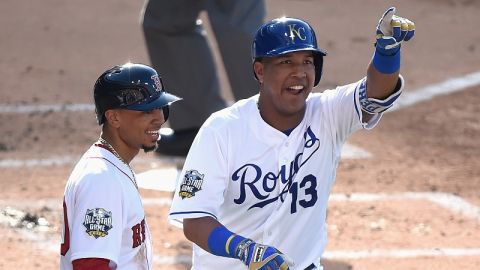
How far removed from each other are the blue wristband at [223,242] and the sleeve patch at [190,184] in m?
0.22

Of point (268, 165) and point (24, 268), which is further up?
point (268, 165)

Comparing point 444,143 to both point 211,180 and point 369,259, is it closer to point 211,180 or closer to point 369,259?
point 369,259

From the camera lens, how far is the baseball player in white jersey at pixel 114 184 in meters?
3.73

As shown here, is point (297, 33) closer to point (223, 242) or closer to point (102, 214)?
point (223, 242)

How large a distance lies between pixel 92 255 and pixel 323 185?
139cm

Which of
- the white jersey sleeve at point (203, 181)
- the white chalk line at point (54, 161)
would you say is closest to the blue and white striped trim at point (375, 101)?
the white jersey sleeve at point (203, 181)

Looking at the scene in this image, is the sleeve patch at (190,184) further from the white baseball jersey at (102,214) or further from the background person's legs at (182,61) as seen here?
the background person's legs at (182,61)

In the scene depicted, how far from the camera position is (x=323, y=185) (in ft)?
15.7

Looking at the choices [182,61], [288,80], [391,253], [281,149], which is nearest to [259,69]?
[288,80]

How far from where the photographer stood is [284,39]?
4605 millimetres

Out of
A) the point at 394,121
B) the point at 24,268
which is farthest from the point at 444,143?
the point at 24,268

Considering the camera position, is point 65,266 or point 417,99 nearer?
point 65,266

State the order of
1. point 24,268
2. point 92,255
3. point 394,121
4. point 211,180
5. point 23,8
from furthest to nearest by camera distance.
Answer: point 23,8
point 394,121
point 24,268
point 211,180
point 92,255

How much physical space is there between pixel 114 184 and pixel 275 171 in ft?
3.52
